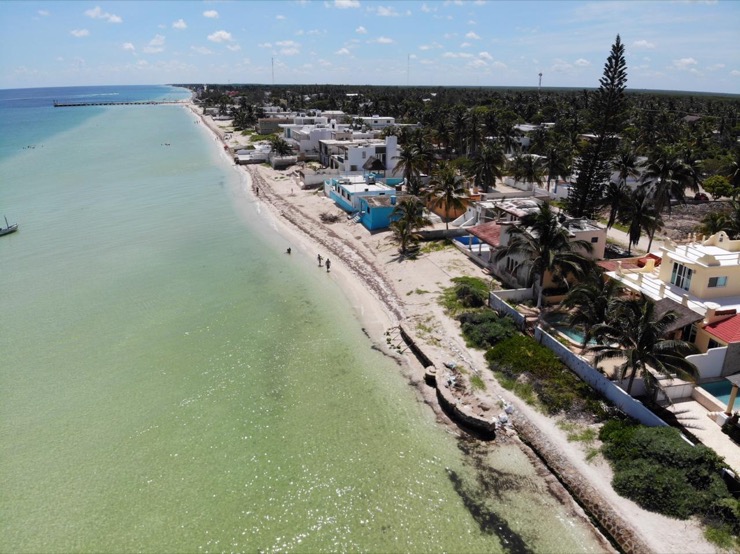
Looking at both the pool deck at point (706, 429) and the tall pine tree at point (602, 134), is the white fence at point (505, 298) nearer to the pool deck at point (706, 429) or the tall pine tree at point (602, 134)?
the pool deck at point (706, 429)

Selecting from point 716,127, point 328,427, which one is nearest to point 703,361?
point 328,427

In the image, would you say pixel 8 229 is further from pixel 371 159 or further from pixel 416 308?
pixel 416 308

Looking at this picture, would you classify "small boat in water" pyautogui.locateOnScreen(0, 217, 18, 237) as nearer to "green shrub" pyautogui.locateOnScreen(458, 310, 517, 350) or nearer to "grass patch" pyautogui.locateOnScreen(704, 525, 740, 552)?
"green shrub" pyautogui.locateOnScreen(458, 310, 517, 350)

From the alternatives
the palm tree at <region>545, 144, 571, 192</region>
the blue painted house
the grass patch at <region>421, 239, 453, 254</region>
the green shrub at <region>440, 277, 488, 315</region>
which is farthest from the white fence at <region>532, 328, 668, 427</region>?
the palm tree at <region>545, 144, 571, 192</region>

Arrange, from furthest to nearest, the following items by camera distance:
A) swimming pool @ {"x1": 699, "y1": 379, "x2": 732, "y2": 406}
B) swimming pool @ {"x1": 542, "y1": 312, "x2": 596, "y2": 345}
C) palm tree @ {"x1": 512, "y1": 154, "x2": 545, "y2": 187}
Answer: palm tree @ {"x1": 512, "y1": 154, "x2": 545, "y2": 187} → swimming pool @ {"x1": 542, "y1": 312, "x2": 596, "y2": 345} → swimming pool @ {"x1": 699, "y1": 379, "x2": 732, "y2": 406}

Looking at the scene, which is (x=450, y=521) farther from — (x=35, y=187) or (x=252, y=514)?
(x=35, y=187)

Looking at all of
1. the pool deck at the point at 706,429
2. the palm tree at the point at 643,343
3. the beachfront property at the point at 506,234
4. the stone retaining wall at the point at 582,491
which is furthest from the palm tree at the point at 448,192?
Answer: the pool deck at the point at 706,429
